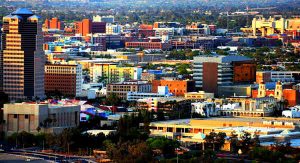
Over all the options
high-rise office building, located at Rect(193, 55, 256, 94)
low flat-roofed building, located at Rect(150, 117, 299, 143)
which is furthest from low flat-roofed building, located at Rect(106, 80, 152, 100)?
low flat-roofed building, located at Rect(150, 117, 299, 143)

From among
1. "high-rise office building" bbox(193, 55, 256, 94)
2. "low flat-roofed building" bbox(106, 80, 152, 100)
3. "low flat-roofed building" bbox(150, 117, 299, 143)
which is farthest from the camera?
"high-rise office building" bbox(193, 55, 256, 94)

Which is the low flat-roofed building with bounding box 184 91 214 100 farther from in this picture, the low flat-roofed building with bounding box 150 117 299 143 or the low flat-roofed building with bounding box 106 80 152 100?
the low flat-roofed building with bounding box 150 117 299 143

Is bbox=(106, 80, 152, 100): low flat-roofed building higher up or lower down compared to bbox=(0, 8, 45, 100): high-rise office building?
lower down

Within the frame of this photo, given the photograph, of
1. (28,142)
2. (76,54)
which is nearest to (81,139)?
(28,142)

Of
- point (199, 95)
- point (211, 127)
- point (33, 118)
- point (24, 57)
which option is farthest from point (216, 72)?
point (33, 118)

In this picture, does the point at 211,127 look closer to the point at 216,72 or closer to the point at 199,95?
the point at 199,95

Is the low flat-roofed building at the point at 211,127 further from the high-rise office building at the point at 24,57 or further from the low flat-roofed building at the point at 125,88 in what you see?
the low flat-roofed building at the point at 125,88
